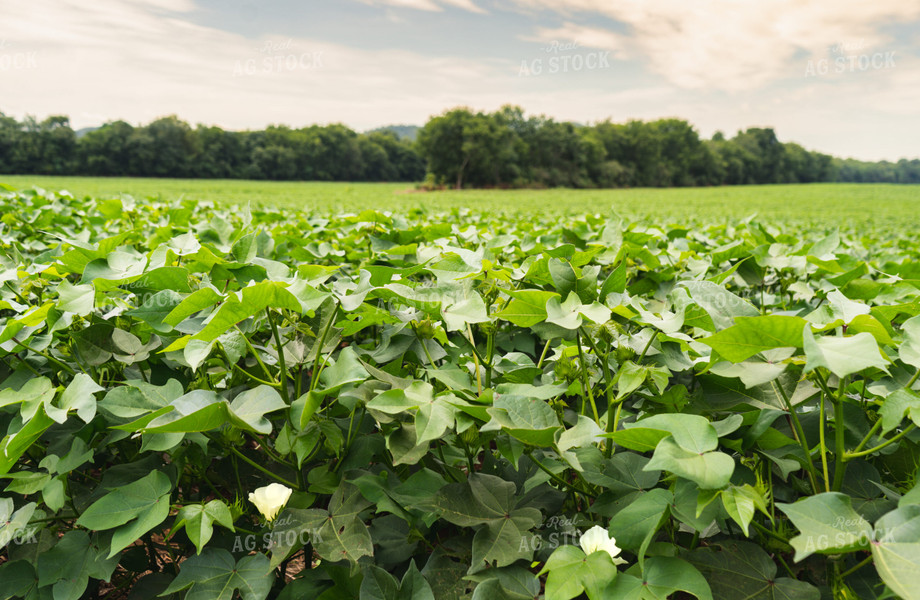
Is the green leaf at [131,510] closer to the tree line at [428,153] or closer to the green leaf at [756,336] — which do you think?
the green leaf at [756,336]

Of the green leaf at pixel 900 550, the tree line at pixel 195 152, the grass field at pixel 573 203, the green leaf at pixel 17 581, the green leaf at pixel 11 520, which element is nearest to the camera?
the green leaf at pixel 900 550

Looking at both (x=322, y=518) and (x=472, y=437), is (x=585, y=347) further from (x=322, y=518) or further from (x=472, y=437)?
(x=322, y=518)

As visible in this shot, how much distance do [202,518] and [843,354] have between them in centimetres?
99

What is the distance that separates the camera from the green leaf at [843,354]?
2.03ft

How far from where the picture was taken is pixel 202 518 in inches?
34.0

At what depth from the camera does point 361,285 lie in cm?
108

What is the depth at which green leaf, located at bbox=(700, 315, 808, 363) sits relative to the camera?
0.71 metres

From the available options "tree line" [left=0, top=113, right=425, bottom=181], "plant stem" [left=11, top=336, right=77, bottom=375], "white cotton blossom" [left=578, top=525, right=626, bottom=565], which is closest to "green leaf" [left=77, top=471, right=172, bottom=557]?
"plant stem" [left=11, top=336, right=77, bottom=375]

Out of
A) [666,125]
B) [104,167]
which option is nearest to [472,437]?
[104,167]

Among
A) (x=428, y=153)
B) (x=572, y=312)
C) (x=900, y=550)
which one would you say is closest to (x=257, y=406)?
(x=572, y=312)

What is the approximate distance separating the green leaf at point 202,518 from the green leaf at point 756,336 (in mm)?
807

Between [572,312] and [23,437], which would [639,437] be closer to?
[572,312]

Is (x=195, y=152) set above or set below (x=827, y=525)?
above

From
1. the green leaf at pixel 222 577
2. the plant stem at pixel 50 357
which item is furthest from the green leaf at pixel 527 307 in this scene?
the plant stem at pixel 50 357
